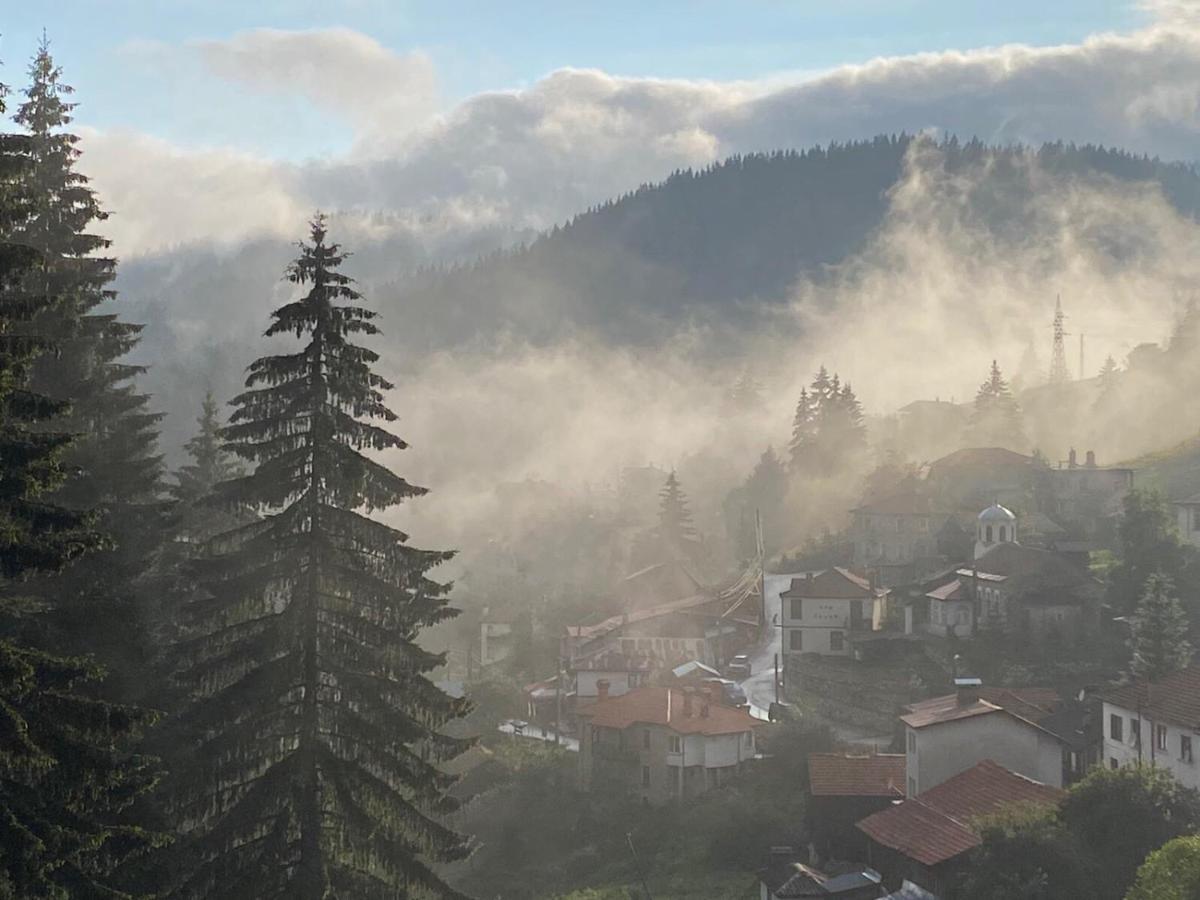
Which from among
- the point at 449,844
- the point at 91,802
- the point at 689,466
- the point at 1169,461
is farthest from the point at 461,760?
the point at 689,466

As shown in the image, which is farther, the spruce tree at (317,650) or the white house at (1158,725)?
the white house at (1158,725)

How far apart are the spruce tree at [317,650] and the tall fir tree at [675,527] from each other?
9358 centimetres

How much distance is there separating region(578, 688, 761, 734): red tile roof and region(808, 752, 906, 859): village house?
8492mm

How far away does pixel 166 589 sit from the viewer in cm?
2564

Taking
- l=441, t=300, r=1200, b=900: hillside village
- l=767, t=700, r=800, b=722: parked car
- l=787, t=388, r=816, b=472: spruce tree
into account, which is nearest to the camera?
l=441, t=300, r=1200, b=900: hillside village

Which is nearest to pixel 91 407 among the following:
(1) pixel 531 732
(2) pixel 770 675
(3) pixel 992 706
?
(3) pixel 992 706

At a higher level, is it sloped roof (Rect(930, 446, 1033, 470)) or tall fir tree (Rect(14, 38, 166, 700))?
tall fir tree (Rect(14, 38, 166, 700))

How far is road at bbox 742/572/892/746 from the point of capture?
207ft

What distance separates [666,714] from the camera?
60.6 meters

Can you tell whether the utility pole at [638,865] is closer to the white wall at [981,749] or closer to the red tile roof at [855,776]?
the red tile roof at [855,776]

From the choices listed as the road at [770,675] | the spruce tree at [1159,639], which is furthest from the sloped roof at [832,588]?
the spruce tree at [1159,639]

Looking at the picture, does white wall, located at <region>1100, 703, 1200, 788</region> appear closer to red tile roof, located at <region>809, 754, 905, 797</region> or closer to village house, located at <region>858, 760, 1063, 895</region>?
village house, located at <region>858, 760, 1063, 895</region>

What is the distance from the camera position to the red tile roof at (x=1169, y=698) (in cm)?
4466

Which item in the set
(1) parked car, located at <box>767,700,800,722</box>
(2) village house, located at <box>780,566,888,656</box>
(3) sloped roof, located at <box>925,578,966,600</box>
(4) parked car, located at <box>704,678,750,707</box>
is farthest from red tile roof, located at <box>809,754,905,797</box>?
(2) village house, located at <box>780,566,888,656</box>
